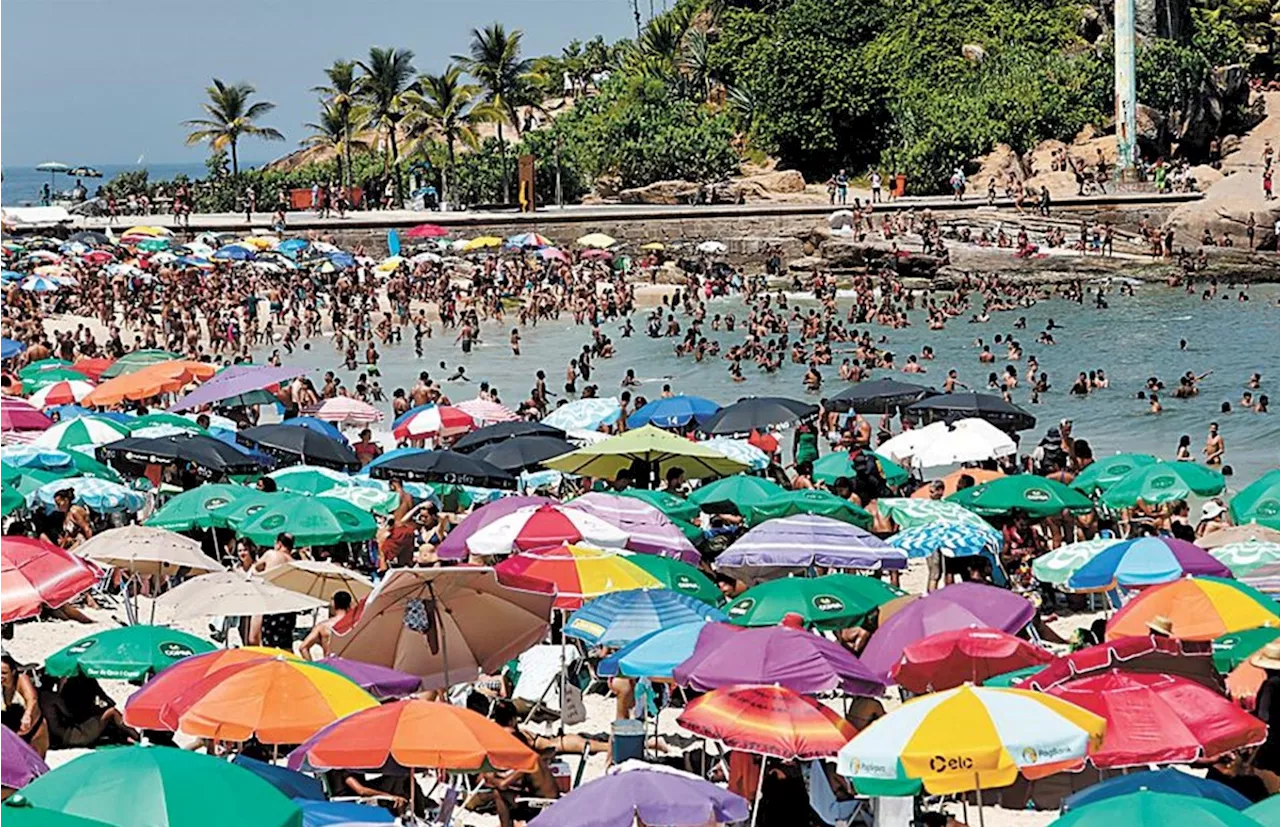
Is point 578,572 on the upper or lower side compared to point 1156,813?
lower

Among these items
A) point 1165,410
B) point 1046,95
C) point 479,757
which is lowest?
point 1165,410

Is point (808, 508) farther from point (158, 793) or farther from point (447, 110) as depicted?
point (447, 110)

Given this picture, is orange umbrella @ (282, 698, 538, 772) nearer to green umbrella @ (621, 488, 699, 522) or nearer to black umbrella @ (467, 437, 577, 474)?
green umbrella @ (621, 488, 699, 522)

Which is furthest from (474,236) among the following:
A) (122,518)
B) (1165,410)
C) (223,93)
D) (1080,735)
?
(1080,735)

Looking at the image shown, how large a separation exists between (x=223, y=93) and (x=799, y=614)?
52.8 m

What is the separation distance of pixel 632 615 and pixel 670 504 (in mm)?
4747

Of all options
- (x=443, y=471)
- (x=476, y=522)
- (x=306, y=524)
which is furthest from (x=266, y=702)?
(x=443, y=471)

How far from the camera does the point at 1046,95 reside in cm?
5575

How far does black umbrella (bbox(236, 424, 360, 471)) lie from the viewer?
17.6 m

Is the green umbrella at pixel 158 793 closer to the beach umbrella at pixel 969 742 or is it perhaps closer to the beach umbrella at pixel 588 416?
the beach umbrella at pixel 969 742

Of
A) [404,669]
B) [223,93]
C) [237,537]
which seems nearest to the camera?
[404,669]

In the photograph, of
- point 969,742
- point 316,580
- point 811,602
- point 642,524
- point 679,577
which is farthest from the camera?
point 642,524

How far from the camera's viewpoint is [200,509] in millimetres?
14469

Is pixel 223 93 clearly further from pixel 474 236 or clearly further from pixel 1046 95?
pixel 1046 95
